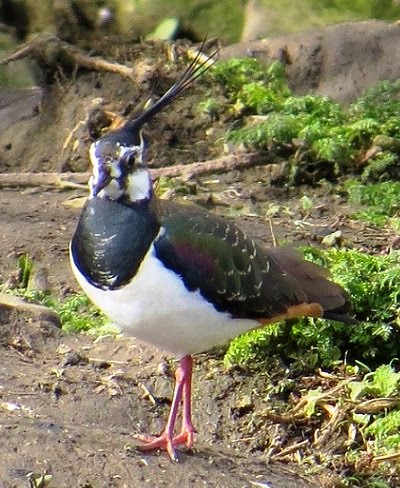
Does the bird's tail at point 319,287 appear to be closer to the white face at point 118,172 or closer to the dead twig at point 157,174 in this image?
the white face at point 118,172

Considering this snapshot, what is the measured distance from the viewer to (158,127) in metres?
7.97

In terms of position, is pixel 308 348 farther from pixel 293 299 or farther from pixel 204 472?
pixel 204 472

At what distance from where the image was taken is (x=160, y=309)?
13.3 feet

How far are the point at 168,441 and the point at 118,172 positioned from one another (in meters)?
0.98

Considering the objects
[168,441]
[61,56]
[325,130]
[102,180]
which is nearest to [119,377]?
[168,441]

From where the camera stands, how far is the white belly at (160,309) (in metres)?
4.05

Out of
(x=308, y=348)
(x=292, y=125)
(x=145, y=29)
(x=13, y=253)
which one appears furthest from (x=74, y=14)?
(x=308, y=348)

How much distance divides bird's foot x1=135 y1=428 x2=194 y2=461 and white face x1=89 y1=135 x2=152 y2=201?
87 centimetres

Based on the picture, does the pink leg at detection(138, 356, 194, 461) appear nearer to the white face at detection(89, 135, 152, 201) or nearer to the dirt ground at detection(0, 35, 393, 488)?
the dirt ground at detection(0, 35, 393, 488)

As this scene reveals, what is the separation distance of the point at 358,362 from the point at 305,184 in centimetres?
269

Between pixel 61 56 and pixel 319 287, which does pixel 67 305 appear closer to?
pixel 319 287

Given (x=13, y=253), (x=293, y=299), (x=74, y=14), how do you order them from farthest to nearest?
(x=74, y=14) < (x=13, y=253) < (x=293, y=299)

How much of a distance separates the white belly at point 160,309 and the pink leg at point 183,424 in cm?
18

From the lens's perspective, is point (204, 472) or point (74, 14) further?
point (74, 14)
